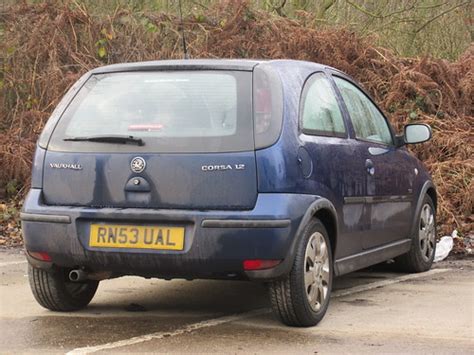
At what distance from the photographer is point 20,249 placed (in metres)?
9.55

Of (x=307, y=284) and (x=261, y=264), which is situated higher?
(x=261, y=264)

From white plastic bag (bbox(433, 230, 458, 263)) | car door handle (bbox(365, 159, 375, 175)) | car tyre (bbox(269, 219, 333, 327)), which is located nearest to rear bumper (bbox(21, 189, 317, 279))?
car tyre (bbox(269, 219, 333, 327))

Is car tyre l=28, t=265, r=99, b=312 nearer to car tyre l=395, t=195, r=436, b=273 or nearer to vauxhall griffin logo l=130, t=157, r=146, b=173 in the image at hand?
vauxhall griffin logo l=130, t=157, r=146, b=173

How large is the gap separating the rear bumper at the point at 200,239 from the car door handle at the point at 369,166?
1.19m

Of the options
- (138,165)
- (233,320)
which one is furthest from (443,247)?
(138,165)

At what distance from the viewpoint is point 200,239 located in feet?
17.1

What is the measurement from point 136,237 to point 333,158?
1.45 meters

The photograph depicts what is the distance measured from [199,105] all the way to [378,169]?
6.11 feet

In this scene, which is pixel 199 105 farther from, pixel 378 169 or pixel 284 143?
pixel 378 169

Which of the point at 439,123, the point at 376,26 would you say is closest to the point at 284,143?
the point at 439,123

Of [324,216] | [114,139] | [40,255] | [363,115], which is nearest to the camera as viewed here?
[114,139]

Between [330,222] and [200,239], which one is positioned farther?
[330,222]

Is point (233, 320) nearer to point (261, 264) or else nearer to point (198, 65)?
point (261, 264)

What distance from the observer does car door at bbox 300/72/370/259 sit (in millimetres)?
5699
